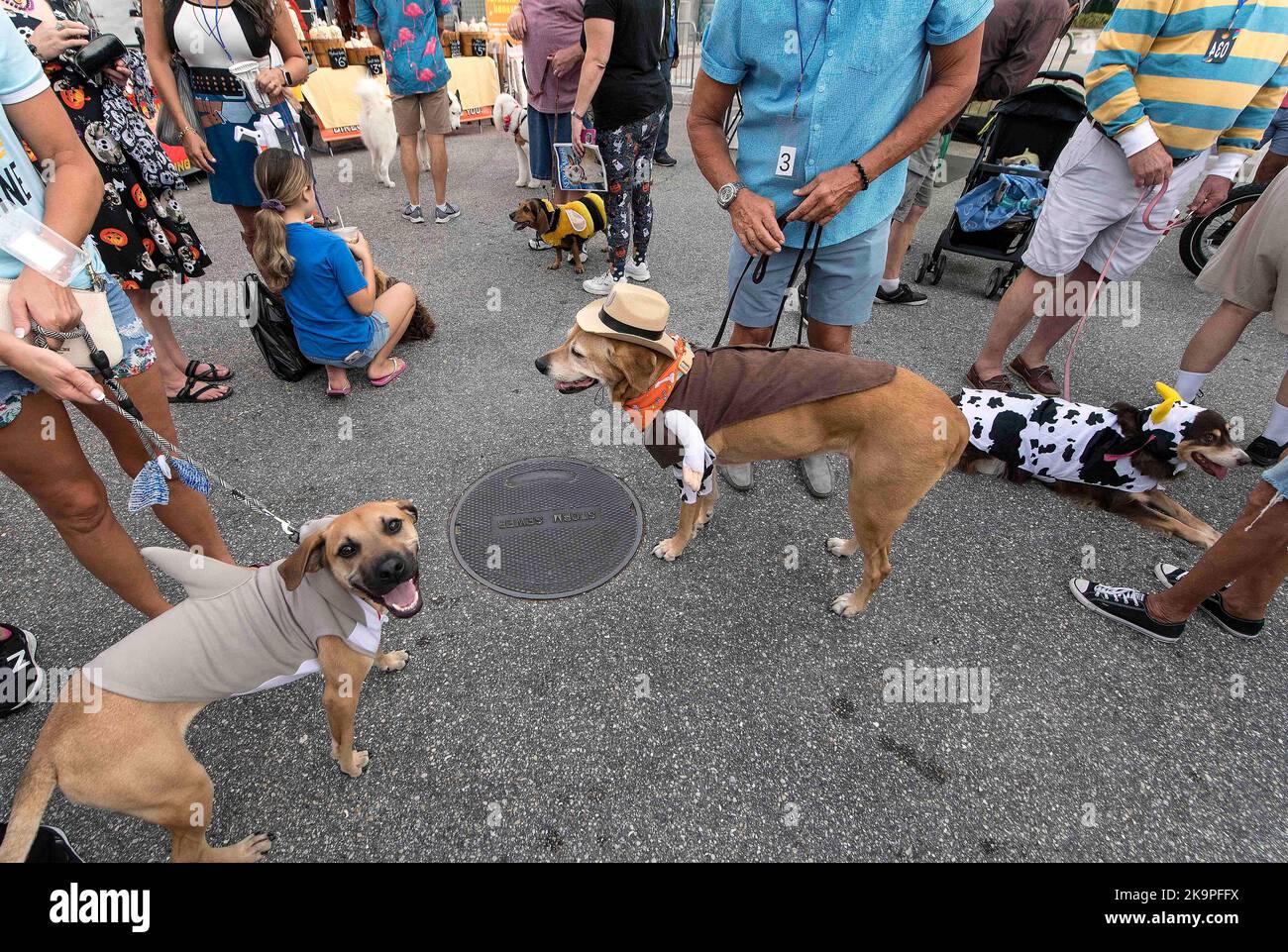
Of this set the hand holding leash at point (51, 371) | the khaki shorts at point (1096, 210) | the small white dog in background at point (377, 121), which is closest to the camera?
the hand holding leash at point (51, 371)

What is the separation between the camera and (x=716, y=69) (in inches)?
98.0

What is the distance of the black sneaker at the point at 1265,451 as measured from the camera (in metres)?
3.48

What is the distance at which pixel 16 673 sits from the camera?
221cm

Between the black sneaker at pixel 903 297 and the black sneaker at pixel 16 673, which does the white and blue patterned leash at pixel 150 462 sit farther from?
the black sneaker at pixel 903 297

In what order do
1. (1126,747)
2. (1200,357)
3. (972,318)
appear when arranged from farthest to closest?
(972,318), (1200,357), (1126,747)

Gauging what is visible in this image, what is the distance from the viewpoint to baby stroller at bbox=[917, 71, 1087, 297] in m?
5.02

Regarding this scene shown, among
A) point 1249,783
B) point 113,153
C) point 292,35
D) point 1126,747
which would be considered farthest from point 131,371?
point 1249,783

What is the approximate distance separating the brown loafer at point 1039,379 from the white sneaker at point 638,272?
3.23 metres

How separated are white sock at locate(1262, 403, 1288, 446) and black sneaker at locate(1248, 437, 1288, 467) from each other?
0.07ft

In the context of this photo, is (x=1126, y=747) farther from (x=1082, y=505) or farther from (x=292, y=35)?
(x=292, y=35)

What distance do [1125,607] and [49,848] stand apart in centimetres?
398

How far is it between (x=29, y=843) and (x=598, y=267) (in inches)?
216

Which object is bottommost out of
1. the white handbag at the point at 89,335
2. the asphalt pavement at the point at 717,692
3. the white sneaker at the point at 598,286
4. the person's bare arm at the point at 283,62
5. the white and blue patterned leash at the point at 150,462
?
the asphalt pavement at the point at 717,692

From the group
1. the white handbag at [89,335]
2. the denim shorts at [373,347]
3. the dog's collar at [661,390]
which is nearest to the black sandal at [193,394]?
the denim shorts at [373,347]
